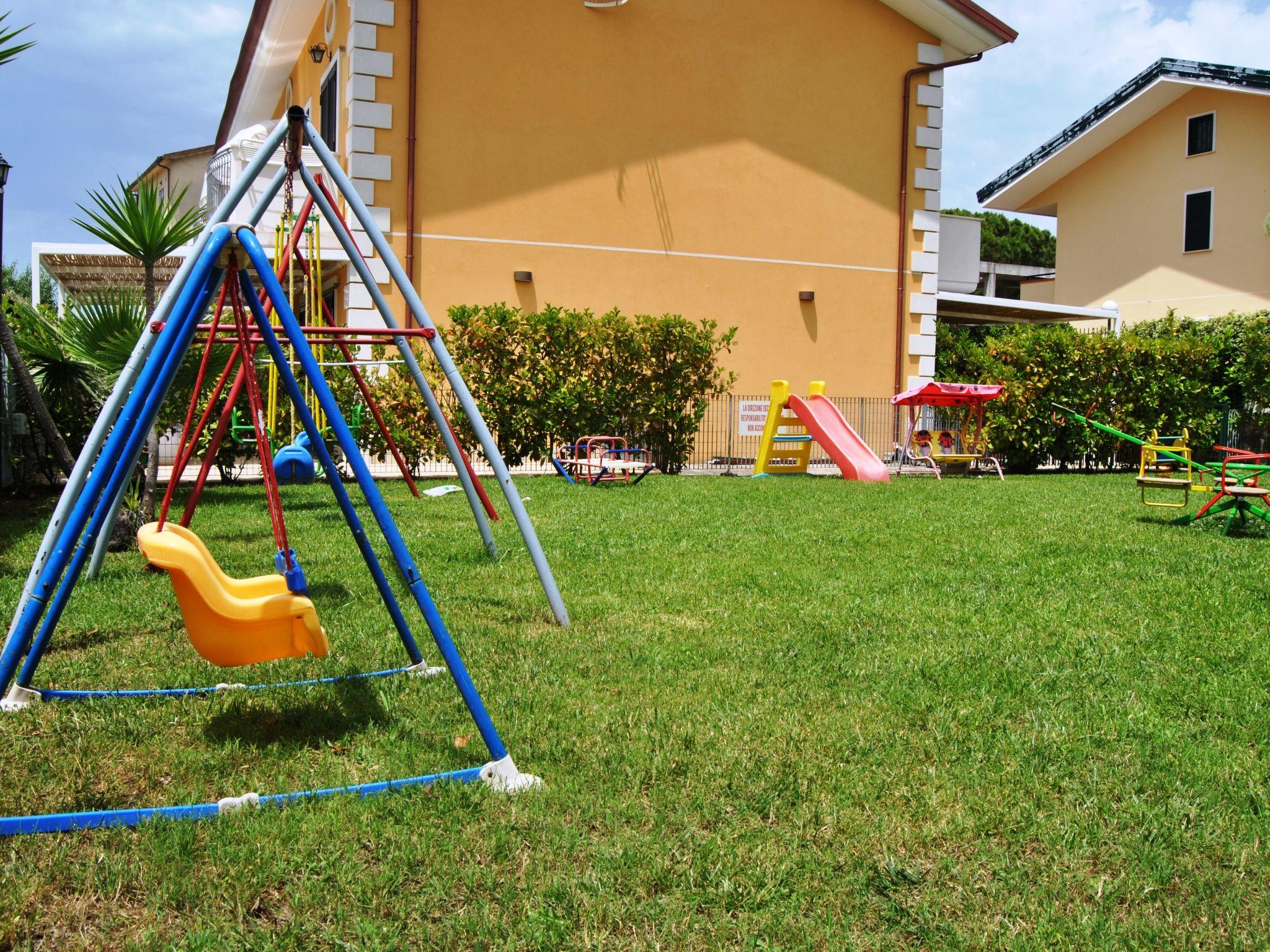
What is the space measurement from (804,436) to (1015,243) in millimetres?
33817

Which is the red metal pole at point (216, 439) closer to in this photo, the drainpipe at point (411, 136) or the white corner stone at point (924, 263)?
the drainpipe at point (411, 136)

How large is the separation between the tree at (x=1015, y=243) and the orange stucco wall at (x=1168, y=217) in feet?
52.6

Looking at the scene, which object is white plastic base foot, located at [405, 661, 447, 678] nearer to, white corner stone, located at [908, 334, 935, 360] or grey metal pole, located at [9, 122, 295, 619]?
grey metal pole, located at [9, 122, 295, 619]

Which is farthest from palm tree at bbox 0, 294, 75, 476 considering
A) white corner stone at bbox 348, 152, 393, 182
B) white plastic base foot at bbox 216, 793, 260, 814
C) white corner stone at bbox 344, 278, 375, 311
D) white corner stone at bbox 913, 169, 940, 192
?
white corner stone at bbox 913, 169, 940, 192

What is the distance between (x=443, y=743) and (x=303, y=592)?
686 mm

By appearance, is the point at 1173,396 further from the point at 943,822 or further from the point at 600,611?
the point at 943,822

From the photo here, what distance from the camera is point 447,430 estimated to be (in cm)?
514

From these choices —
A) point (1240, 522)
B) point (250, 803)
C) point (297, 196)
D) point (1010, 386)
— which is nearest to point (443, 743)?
point (250, 803)

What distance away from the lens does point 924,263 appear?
19.7 meters

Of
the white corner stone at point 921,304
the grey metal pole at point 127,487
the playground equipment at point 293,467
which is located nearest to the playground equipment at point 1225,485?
the playground equipment at point 293,467

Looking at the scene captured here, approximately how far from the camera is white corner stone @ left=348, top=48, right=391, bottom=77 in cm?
1513

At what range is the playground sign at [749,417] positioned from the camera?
54.4ft

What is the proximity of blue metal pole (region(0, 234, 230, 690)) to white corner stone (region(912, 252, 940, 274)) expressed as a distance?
59.3ft

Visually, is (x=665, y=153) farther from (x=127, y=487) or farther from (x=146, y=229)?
(x=127, y=487)
